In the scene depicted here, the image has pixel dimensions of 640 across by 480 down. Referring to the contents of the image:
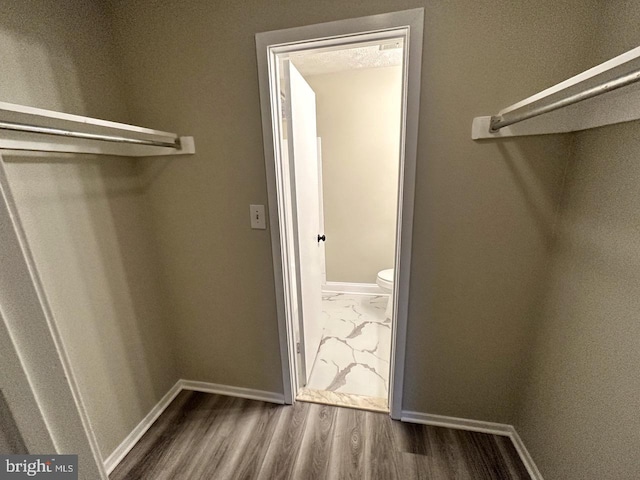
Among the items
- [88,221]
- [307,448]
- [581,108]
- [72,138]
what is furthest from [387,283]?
[72,138]

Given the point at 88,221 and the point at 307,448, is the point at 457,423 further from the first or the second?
the point at 88,221

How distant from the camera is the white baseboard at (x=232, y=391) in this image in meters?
1.69

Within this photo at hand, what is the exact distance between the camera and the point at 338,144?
2766mm

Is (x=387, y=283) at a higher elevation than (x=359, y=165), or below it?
below

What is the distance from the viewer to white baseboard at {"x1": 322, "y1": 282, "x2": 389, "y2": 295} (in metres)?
3.08

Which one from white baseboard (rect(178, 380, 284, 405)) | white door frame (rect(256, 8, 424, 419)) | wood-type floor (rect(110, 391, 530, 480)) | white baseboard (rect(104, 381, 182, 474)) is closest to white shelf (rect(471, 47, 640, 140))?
white door frame (rect(256, 8, 424, 419))

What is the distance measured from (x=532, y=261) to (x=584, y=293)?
0.78 ft

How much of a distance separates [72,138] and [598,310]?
2044 millimetres

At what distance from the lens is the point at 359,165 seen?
9.11ft

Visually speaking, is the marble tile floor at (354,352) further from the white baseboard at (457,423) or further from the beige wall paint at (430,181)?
the beige wall paint at (430,181)

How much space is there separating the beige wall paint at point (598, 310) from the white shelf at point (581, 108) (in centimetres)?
6

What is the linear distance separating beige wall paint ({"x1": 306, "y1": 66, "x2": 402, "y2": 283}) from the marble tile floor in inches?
18.5

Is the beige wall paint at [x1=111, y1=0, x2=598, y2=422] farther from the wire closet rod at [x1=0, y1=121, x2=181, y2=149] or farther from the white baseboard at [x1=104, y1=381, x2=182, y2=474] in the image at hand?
the white baseboard at [x1=104, y1=381, x2=182, y2=474]

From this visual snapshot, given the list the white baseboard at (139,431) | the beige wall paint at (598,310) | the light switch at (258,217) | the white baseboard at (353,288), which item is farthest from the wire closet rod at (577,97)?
the white baseboard at (353,288)
